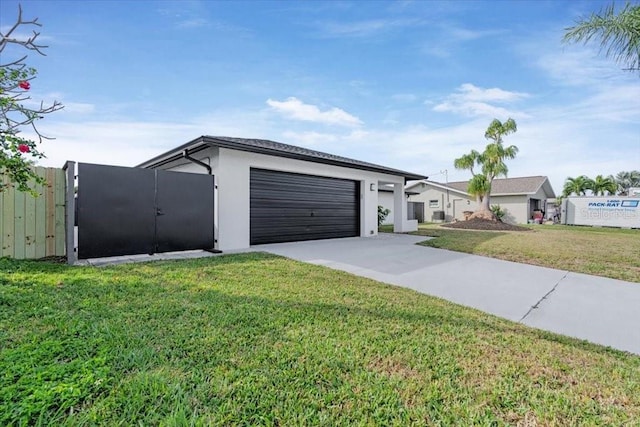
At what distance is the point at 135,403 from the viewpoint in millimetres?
1695

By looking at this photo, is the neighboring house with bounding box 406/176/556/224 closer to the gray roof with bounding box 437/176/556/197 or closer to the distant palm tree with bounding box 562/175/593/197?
the gray roof with bounding box 437/176/556/197

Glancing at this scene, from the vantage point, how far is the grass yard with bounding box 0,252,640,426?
5.52 feet

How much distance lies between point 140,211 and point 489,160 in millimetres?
18835

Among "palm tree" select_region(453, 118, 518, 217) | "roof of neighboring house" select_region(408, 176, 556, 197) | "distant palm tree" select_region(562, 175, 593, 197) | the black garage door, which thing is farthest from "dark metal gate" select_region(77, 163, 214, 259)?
"distant palm tree" select_region(562, 175, 593, 197)

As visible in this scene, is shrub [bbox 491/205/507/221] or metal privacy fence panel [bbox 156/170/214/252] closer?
metal privacy fence panel [bbox 156/170/214/252]

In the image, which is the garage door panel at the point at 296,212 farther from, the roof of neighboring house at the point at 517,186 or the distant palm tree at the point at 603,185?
the distant palm tree at the point at 603,185

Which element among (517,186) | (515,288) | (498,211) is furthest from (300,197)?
(517,186)

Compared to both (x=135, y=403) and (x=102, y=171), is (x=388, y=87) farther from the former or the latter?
(x=135, y=403)

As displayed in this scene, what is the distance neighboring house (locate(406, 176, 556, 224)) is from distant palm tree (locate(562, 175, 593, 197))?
429 inches

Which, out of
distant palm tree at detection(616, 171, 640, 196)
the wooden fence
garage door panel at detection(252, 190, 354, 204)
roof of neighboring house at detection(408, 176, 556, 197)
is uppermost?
distant palm tree at detection(616, 171, 640, 196)

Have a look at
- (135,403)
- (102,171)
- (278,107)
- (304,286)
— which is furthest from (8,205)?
(278,107)

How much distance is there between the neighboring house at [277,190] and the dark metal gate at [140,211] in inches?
21.3

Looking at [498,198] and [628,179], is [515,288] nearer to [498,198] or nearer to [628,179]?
[498,198]

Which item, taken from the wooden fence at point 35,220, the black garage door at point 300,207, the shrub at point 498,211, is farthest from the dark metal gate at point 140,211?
the shrub at point 498,211
